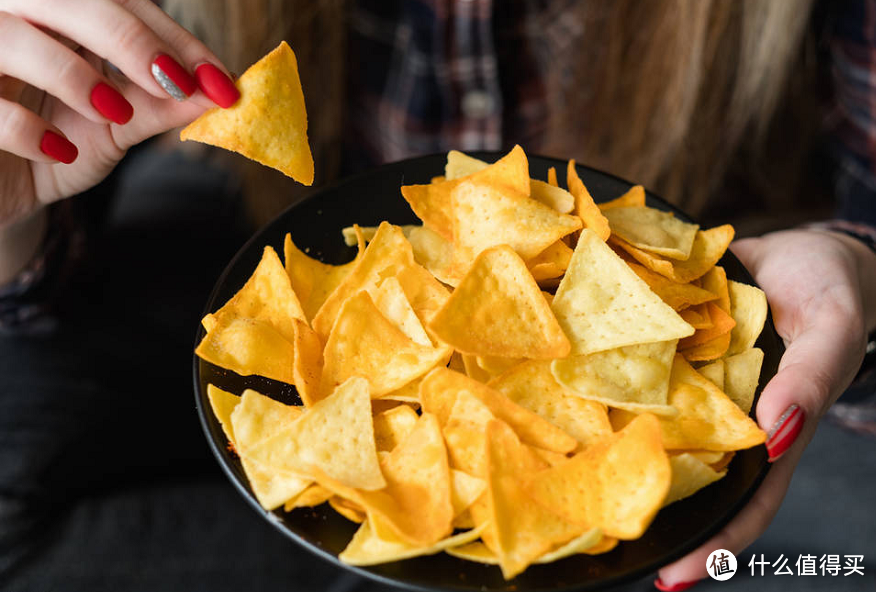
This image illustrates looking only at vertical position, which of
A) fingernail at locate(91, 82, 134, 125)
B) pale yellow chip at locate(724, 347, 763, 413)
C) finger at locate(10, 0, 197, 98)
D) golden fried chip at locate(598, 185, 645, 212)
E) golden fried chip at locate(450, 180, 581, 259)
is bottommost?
pale yellow chip at locate(724, 347, 763, 413)

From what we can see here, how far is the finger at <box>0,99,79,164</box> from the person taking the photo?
708 millimetres

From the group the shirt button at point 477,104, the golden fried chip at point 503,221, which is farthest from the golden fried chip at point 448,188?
the shirt button at point 477,104

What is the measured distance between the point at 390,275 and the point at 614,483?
307 mm

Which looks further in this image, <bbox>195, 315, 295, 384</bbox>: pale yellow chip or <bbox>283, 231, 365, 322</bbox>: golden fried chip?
<bbox>283, 231, 365, 322</bbox>: golden fried chip

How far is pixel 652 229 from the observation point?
0.78 metres

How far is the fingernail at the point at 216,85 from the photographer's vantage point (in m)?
0.69

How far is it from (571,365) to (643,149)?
2.73ft

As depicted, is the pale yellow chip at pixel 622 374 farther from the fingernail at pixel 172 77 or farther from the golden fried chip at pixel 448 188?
the fingernail at pixel 172 77

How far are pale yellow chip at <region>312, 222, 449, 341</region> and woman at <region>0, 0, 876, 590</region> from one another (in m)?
0.23

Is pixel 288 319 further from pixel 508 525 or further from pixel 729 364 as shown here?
pixel 729 364

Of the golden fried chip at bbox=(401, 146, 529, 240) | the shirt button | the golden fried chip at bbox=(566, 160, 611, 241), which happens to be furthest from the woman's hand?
the shirt button

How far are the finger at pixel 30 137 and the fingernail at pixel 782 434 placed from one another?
2.42 ft

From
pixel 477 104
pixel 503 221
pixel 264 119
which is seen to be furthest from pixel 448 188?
pixel 477 104

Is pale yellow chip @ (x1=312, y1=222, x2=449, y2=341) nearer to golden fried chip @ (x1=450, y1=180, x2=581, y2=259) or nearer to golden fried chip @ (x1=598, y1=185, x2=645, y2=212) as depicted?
golden fried chip @ (x1=450, y1=180, x2=581, y2=259)
